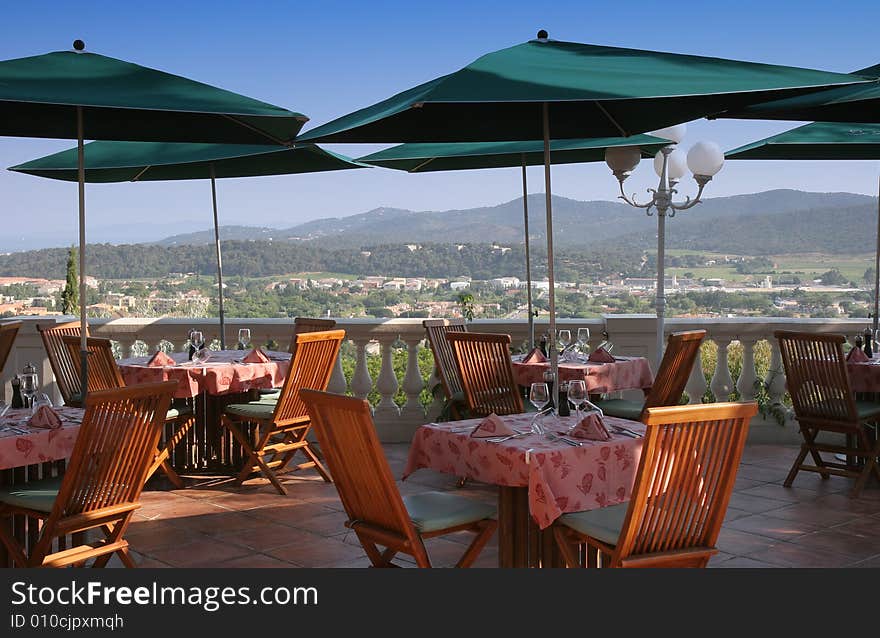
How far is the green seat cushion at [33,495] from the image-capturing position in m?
4.37

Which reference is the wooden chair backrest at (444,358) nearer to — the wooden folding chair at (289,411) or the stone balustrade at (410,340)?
the stone balustrade at (410,340)

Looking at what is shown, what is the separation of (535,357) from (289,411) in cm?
177

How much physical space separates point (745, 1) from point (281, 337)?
32265 mm

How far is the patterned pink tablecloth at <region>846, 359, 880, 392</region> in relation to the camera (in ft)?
22.5

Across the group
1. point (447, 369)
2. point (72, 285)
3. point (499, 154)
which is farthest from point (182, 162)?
point (72, 285)

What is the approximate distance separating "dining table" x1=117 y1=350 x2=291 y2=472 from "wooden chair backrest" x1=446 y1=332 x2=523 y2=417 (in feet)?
3.92

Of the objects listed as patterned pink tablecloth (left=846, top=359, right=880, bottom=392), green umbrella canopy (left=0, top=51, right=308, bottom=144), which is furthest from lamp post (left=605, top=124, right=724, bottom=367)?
green umbrella canopy (left=0, top=51, right=308, bottom=144)

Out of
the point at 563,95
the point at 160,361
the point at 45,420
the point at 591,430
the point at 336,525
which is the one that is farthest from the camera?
the point at 160,361

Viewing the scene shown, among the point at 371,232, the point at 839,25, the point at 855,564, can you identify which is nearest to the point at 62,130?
the point at 855,564

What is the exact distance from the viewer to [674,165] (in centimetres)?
891

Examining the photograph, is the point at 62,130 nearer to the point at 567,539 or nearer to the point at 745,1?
the point at 567,539

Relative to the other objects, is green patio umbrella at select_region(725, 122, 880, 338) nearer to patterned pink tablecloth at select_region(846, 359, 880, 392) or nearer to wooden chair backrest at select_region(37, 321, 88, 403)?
patterned pink tablecloth at select_region(846, 359, 880, 392)

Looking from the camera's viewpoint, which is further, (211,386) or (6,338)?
(6,338)

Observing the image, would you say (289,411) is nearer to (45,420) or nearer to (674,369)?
(45,420)
